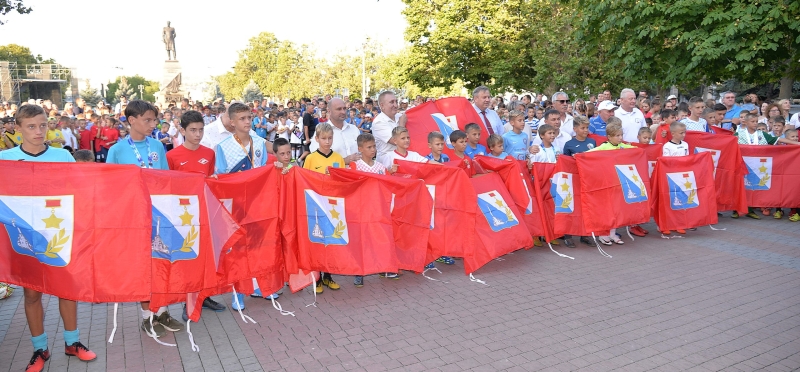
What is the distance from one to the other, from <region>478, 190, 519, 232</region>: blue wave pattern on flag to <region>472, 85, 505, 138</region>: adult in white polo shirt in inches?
83.2

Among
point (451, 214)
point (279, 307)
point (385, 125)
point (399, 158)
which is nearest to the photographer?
point (279, 307)

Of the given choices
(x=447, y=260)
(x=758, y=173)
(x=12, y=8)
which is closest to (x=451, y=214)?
(x=447, y=260)

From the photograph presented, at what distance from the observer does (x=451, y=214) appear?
7.12 meters

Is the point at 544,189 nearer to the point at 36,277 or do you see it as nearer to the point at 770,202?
the point at 770,202

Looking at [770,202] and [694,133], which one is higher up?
[694,133]

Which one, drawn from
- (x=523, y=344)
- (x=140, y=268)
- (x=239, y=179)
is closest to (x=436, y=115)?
(x=239, y=179)

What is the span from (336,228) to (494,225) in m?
2.14

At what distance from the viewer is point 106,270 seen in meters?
4.69

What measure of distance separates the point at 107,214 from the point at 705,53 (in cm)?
1323

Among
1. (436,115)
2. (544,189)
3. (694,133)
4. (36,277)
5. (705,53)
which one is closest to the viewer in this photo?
(36,277)

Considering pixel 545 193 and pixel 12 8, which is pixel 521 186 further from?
pixel 12 8

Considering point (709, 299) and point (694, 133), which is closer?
point (709, 299)

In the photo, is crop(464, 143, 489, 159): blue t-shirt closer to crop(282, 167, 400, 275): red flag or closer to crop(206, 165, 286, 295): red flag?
crop(282, 167, 400, 275): red flag

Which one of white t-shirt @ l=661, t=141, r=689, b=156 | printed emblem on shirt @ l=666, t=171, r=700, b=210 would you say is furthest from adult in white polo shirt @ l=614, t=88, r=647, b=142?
printed emblem on shirt @ l=666, t=171, r=700, b=210
